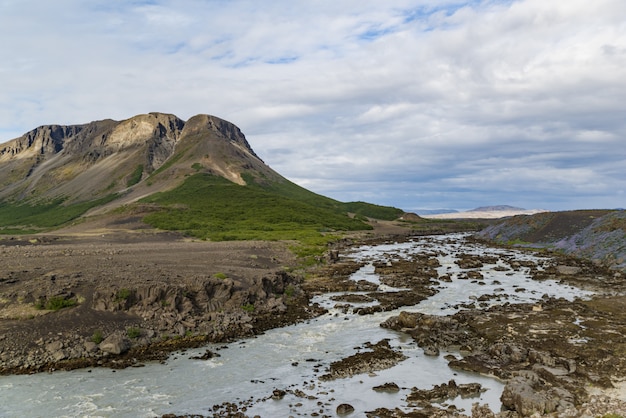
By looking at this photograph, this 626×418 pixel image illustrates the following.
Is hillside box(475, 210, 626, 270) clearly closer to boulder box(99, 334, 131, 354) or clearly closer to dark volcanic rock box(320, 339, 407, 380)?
dark volcanic rock box(320, 339, 407, 380)

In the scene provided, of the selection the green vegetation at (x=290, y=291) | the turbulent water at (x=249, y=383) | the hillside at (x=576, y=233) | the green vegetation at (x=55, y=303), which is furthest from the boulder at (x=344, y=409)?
the hillside at (x=576, y=233)

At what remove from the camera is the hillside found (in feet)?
247

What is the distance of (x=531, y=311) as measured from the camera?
40.5 m

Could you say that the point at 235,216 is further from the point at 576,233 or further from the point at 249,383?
the point at 249,383

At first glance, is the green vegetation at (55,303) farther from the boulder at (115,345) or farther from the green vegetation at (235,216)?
the green vegetation at (235,216)

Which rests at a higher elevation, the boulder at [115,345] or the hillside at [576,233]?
the hillside at [576,233]

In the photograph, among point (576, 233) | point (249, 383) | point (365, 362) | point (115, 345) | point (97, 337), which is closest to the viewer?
point (249, 383)

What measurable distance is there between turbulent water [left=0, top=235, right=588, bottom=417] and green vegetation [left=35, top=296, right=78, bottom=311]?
8.32 metres

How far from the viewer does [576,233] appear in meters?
98.0

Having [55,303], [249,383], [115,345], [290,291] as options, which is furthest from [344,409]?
[290,291]

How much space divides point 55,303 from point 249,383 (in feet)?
62.3

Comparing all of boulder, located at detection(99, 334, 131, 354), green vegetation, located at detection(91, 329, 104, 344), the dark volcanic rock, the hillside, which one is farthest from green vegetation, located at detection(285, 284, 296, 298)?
the hillside

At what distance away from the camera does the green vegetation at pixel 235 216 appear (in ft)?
399

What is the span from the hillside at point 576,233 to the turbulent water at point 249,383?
53.0 m
